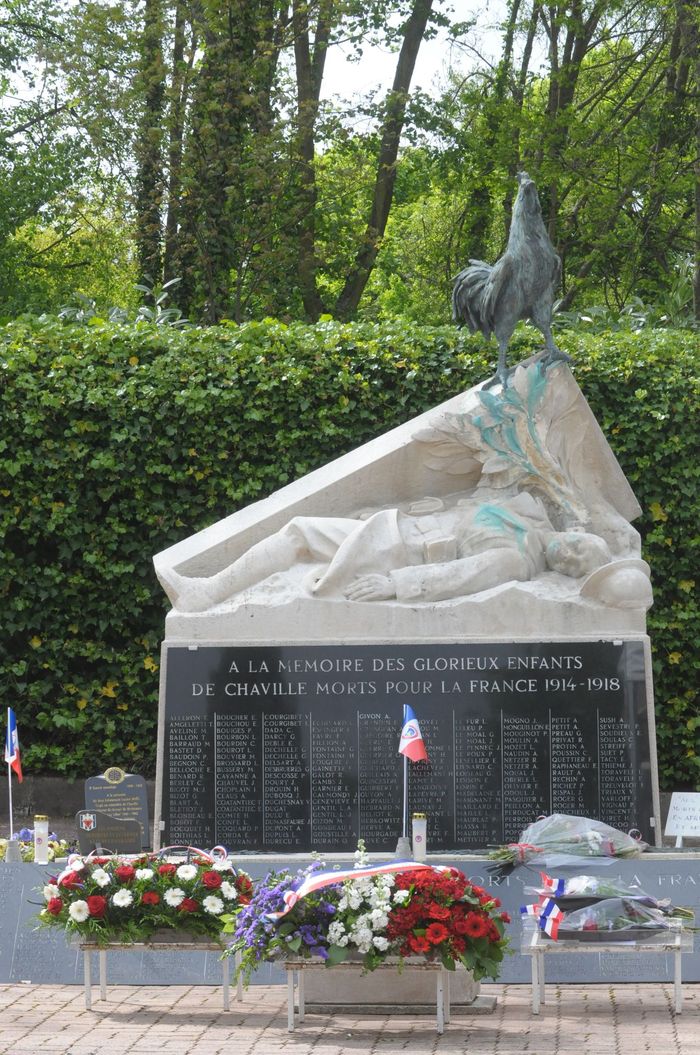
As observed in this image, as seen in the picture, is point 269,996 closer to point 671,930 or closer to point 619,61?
point 671,930

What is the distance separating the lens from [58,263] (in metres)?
20.5

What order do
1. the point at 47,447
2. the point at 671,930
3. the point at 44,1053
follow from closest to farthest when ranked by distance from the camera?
the point at 44,1053 → the point at 671,930 → the point at 47,447

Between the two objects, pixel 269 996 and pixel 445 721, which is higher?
pixel 445 721

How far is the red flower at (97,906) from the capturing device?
6512 mm

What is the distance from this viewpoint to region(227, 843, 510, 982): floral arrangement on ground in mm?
6004

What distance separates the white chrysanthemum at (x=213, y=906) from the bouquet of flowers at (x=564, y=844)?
154cm

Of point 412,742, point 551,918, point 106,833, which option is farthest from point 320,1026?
point 106,833

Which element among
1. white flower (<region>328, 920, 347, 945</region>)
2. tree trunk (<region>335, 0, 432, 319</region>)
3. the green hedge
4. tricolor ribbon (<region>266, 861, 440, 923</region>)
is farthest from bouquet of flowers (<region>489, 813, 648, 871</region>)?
tree trunk (<region>335, 0, 432, 319</region>)

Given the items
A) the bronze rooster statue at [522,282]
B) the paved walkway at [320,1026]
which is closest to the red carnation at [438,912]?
the paved walkway at [320,1026]

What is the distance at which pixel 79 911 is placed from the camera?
649cm

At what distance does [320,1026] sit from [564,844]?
75.0 inches

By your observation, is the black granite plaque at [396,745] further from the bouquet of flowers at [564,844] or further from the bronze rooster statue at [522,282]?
the bronze rooster statue at [522,282]

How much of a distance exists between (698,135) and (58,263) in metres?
8.87

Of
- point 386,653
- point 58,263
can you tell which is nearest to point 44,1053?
point 386,653
